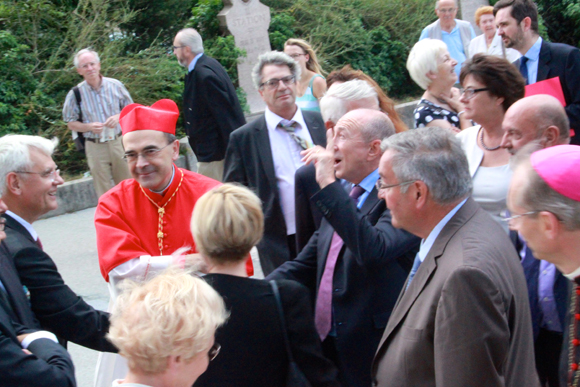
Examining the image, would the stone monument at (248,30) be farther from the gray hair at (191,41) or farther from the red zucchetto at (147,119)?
the red zucchetto at (147,119)

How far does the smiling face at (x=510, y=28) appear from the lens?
4.92 meters

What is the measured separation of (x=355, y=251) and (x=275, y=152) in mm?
Result: 1853

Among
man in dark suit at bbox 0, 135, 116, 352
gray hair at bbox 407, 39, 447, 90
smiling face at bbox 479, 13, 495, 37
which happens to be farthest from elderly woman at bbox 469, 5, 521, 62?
man in dark suit at bbox 0, 135, 116, 352

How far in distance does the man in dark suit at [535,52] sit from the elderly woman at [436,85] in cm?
58

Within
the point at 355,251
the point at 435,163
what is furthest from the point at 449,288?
the point at 355,251

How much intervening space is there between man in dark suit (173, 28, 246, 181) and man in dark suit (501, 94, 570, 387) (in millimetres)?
4316

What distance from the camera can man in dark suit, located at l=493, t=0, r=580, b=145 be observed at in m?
4.65

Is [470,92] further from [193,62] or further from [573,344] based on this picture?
[193,62]

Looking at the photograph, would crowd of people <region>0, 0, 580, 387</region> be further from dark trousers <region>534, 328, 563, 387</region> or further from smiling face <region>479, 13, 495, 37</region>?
smiling face <region>479, 13, 495, 37</region>

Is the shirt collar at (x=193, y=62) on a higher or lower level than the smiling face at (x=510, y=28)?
lower

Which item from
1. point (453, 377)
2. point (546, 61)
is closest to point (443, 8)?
point (546, 61)

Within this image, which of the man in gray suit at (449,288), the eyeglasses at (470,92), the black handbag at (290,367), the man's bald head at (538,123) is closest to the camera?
the man in gray suit at (449,288)

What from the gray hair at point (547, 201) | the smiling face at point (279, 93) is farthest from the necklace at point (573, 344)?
the smiling face at point (279, 93)

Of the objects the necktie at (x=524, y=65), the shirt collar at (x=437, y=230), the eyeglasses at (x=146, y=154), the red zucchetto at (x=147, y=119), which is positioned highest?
the red zucchetto at (x=147, y=119)
